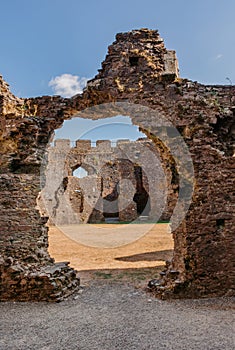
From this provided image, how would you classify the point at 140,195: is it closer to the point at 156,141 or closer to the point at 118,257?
the point at 118,257

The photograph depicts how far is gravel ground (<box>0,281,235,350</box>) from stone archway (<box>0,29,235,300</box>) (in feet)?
1.45

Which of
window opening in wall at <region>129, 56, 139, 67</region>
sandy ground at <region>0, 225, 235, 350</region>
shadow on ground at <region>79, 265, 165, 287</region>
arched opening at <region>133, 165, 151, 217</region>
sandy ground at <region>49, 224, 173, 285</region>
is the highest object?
window opening in wall at <region>129, 56, 139, 67</region>

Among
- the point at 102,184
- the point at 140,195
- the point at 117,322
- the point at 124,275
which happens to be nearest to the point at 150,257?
the point at 124,275

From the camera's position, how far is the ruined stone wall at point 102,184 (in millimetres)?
23109

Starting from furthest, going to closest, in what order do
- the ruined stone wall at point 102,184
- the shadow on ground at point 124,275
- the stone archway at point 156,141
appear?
the ruined stone wall at point 102,184
the shadow on ground at point 124,275
the stone archway at point 156,141

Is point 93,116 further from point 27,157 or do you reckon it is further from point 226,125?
point 226,125

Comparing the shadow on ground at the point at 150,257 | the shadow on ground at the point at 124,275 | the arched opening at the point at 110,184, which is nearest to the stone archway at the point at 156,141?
the shadow on ground at the point at 124,275

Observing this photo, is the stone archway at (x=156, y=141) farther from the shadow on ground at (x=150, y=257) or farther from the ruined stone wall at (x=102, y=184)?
the ruined stone wall at (x=102, y=184)

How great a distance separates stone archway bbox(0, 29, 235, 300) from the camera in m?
5.79

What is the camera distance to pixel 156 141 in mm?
7125

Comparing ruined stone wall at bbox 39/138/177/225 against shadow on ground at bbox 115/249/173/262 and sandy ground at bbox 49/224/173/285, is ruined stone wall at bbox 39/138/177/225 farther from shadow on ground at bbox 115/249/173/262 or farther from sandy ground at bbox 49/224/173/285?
shadow on ground at bbox 115/249/173/262

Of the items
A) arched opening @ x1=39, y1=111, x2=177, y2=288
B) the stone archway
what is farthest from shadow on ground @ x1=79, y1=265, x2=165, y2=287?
arched opening @ x1=39, y1=111, x2=177, y2=288

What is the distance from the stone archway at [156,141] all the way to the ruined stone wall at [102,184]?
15.3 metres

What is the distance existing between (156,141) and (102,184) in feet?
64.2
